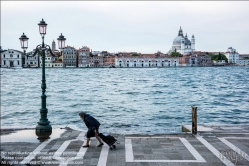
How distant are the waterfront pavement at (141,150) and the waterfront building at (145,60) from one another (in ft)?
388

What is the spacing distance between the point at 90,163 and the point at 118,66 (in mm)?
123173

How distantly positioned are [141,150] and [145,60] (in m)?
129

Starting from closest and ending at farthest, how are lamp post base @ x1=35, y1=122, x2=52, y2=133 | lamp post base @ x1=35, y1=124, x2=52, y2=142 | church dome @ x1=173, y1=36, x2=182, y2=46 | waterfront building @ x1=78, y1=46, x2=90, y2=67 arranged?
1. lamp post base @ x1=35, y1=124, x2=52, y2=142
2. lamp post base @ x1=35, y1=122, x2=52, y2=133
3. waterfront building @ x1=78, y1=46, x2=90, y2=67
4. church dome @ x1=173, y1=36, x2=182, y2=46

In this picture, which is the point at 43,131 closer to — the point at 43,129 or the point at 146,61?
the point at 43,129

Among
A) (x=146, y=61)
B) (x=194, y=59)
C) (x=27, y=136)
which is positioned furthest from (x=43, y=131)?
(x=194, y=59)

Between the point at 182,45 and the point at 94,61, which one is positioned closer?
the point at 94,61

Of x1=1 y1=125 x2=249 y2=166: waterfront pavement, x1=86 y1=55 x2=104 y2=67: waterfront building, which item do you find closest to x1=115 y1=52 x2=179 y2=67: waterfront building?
x1=86 y1=55 x2=104 y2=67: waterfront building

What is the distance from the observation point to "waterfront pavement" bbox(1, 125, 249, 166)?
6.41 m

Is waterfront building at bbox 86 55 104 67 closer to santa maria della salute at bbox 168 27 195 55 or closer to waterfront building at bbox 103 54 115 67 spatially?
waterfront building at bbox 103 54 115 67

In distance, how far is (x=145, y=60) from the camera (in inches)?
5349

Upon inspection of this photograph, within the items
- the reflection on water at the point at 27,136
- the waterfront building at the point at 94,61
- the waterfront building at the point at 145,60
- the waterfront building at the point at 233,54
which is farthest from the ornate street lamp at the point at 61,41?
the waterfront building at the point at 145,60

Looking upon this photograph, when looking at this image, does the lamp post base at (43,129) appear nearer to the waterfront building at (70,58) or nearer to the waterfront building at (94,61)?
the waterfront building at (70,58)

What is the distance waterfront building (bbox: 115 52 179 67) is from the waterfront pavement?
118314mm

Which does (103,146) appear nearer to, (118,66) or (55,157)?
(55,157)
